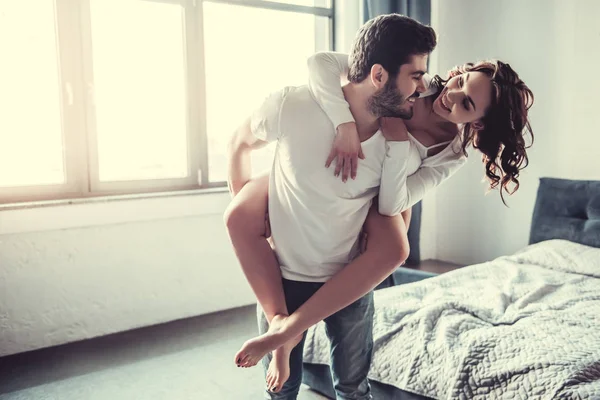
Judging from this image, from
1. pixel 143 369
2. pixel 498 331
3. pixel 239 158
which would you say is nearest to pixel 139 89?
pixel 143 369

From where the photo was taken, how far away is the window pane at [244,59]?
3184mm

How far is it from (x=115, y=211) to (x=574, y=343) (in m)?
2.09

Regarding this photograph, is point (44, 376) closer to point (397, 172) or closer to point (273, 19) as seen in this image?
point (397, 172)

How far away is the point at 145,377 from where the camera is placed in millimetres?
2311

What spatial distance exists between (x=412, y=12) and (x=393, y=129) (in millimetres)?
2481

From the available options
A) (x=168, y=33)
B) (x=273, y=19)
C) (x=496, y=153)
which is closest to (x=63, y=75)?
(x=168, y=33)

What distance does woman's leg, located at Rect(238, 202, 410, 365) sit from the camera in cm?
113

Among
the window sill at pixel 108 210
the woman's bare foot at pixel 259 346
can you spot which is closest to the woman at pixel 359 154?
the woman's bare foot at pixel 259 346

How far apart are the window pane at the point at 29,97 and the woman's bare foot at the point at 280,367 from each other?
1921 mm

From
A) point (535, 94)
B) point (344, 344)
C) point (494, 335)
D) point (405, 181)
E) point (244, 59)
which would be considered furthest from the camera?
point (244, 59)

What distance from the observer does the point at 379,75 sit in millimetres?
1060

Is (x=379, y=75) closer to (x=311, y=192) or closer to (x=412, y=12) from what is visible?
(x=311, y=192)

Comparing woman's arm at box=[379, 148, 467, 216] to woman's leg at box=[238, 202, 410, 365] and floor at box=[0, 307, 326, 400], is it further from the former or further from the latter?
floor at box=[0, 307, 326, 400]

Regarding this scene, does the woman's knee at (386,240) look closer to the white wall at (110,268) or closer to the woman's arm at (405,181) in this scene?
the woman's arm at (405,181)
